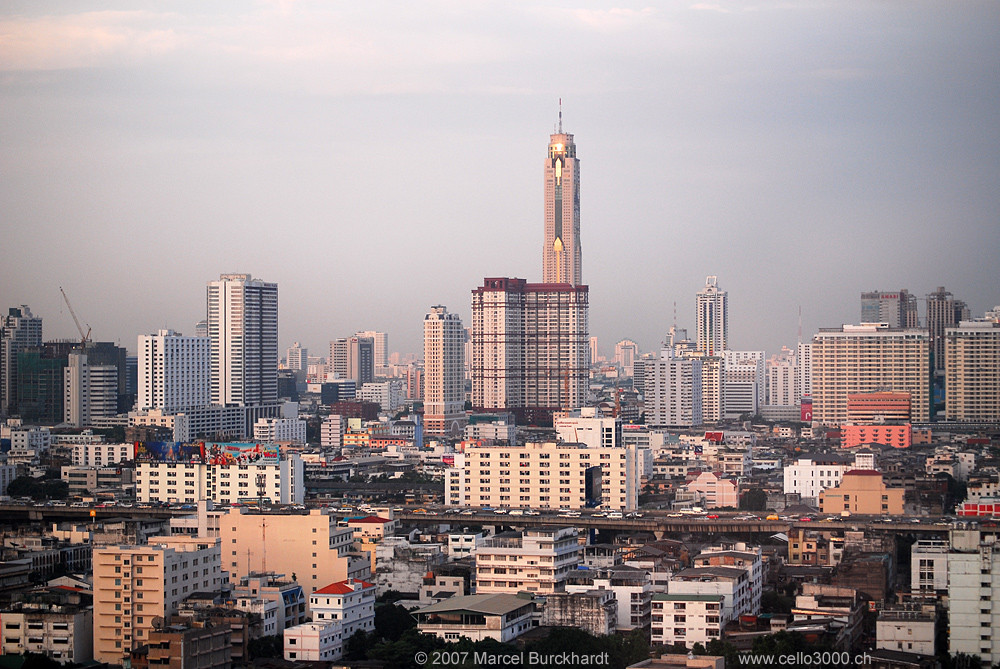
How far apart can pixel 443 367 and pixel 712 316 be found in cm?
2179

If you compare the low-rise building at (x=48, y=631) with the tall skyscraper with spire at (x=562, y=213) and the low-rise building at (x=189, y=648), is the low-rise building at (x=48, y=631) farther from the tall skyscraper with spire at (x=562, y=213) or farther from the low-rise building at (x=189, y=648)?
the tall skyscraper with spire at (x=562, y=213)

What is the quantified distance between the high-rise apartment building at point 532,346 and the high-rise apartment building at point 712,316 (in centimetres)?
1902

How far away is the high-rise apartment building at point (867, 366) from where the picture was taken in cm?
4694

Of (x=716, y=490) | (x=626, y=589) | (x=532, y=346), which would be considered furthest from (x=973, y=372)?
(x=626, y=589)

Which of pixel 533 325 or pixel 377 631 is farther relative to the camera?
pixel 533 325

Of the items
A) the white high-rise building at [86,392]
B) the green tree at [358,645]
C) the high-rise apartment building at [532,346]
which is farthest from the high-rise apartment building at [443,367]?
the green tree at [358,645]

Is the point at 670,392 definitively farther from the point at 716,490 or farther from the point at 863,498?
the point at 863,498

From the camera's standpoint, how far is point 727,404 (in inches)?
2299

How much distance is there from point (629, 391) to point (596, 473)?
37779 millimetres

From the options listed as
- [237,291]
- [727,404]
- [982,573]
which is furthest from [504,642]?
[727,404]

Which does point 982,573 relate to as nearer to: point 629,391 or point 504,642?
point 504,642

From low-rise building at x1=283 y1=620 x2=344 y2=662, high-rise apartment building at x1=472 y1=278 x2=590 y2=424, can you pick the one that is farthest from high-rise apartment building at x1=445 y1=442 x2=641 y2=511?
high-rise apartment building at x1=472 y1=278 x2=590 y2=424

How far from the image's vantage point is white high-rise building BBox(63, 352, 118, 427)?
45.3 meters

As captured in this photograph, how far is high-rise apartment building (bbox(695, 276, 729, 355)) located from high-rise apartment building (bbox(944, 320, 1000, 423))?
2139 cm
